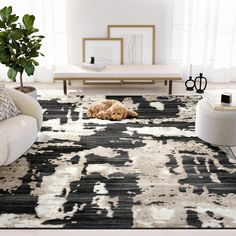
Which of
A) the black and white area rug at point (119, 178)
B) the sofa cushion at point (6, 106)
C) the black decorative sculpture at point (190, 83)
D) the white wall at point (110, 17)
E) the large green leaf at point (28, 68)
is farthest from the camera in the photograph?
the white wall at point (110, 17)

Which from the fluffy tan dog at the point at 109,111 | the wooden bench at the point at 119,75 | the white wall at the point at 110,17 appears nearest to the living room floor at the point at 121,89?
the wooden bench at the point at 119,75

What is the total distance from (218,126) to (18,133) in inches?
64.7

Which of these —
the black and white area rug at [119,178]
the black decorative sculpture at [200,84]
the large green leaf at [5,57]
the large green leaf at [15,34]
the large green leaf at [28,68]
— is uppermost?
the large green leaf at [15,34]

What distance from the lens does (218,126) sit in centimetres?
368

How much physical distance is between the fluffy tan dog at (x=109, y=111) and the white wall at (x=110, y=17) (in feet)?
4.95

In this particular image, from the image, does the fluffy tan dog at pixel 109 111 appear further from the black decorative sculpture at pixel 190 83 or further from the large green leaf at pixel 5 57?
the black decorative sculpture at pixel 190 83

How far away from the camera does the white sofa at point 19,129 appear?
3.19 m

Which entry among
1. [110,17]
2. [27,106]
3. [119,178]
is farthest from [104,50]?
[119,178]

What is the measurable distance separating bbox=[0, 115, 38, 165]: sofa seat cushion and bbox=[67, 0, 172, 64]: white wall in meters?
2.49

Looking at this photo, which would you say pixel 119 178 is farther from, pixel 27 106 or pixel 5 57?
pixel 5 57

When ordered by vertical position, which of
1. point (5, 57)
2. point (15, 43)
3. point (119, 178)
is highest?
point (15, 43)

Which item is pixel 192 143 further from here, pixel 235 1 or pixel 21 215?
pixel 235 1

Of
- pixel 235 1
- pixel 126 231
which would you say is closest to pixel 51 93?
Result: pixel 235 1

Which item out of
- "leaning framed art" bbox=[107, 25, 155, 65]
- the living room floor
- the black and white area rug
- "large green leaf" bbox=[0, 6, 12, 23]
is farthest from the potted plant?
"leaning framed art" bbox=[107, 25, 155, 65]
